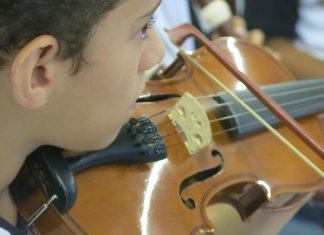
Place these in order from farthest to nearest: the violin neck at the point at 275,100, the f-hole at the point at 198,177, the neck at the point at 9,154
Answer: the violin neck at the point at 275,100, the f-hole at the point at 198,177, the neck at the point at 9,154

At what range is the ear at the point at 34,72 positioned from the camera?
426 millimetres

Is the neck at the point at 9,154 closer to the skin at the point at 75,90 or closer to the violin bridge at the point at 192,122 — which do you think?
the skin at the point at 75,90

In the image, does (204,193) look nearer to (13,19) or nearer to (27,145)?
(27,145)

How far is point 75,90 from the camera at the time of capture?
49cm

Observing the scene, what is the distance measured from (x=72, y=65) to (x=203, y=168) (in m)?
0.31

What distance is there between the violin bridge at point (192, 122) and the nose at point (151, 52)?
0.54 ft

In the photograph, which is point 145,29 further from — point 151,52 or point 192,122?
point 192,122

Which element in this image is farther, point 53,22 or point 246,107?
point 246,107

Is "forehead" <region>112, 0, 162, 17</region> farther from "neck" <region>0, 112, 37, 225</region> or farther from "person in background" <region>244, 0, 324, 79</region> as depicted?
"person in background" <region>244, 0, 324, 79</region>

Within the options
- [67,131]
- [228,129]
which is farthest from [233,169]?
[67,131]

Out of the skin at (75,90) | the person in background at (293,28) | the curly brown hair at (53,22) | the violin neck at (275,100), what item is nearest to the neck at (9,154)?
the skin at (75,90)

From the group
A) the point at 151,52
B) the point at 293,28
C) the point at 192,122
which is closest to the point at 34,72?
the point at 151,52

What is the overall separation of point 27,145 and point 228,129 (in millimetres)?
352

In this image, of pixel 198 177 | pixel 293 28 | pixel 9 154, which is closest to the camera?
pixel 9 154
